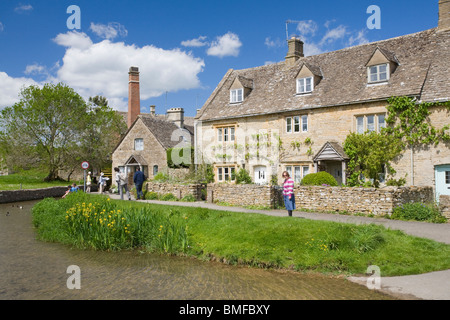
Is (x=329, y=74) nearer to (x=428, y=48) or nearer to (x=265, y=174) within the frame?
(x=428, y=48)

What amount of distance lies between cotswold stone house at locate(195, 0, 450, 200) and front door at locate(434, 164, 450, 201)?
5cm

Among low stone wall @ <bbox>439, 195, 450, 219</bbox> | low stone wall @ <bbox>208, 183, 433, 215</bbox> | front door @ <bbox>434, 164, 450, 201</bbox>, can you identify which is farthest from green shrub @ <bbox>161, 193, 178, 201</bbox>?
front door @ <bbox>434, 164, 450, 201</bbox>

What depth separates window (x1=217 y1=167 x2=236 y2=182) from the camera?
28.9m

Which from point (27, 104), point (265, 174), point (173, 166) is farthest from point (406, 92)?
point (27, 104)

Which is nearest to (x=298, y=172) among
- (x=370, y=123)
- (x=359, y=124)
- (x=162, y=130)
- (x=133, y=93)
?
(x=359, y=124)

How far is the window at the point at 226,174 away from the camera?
28891 millimetres

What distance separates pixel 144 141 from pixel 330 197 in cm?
2454

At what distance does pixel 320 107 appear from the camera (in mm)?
24500

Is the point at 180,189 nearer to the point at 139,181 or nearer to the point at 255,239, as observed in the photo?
the point at 139,181

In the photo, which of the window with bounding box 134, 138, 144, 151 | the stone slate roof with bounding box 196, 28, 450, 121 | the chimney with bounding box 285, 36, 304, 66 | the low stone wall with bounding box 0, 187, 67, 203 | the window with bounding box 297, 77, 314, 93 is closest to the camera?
the stone slate roof with bounding box 196, 28, 450, 121

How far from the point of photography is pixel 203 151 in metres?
31.0

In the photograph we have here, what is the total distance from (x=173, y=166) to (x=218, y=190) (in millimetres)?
13988

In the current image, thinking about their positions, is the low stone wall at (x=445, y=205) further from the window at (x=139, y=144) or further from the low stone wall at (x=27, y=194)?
the low stone wall at (x=27, y=194)

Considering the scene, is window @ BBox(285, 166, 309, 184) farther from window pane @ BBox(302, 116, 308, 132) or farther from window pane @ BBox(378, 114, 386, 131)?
window pane @ BBox(378, 114, 386, 131)
